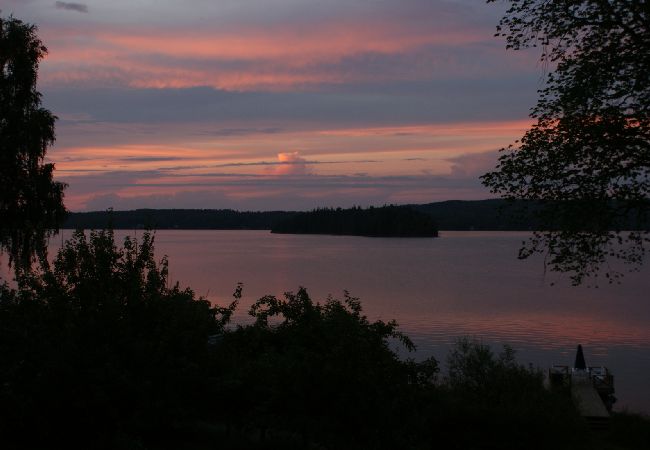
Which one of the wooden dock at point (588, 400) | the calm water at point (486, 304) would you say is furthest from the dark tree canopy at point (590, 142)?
the wooden dock at point (588, 400)

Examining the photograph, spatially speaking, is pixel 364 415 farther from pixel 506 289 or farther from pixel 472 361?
pixel 506 289

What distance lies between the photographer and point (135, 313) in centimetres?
1248

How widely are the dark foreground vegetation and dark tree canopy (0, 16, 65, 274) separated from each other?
10.2 m

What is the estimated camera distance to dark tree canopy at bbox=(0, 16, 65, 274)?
2309 cm

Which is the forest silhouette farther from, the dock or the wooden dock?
the dock

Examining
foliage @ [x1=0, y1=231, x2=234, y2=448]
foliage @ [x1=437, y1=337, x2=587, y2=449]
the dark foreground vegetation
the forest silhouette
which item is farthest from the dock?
foliage @ [x1=0, y1=231, x2=234, y2=448]

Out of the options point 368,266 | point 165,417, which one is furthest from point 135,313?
point 368,266

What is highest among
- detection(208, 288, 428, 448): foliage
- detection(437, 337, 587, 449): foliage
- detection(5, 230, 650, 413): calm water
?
detection(208, 288, 428, 448): foliage

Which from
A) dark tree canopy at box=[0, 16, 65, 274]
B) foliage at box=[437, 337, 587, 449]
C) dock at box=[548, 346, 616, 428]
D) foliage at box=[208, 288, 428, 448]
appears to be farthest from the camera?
dock at box=[548, 346, 616, 428]

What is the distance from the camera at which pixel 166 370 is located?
12.1m

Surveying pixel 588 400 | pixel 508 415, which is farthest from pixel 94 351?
pixel 588 400

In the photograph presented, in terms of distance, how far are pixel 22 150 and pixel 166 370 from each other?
14528mm

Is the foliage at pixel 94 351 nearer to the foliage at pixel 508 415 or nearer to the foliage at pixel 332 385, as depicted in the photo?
the foliage at pixel 332 385

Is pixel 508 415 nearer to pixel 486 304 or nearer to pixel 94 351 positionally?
pixel 94 351
